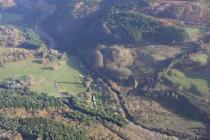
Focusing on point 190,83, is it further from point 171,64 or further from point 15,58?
point 15,58

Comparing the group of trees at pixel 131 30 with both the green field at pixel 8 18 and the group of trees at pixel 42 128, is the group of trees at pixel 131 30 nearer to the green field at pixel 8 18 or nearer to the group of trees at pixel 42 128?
the green field at pixel 8 18

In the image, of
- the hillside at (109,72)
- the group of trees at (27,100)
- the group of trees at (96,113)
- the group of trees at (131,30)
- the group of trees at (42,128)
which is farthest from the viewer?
the group of trees at (131,30)

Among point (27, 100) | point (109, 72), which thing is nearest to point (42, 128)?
point (27, 100)

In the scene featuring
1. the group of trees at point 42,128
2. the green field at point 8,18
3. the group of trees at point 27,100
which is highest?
the green field at point 8,18

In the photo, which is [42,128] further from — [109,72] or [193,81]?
[193,81]

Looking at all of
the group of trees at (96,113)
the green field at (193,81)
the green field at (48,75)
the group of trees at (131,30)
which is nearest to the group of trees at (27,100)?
the group of trees at (96,113)

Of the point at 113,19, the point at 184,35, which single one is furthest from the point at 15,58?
the point at 184,35
